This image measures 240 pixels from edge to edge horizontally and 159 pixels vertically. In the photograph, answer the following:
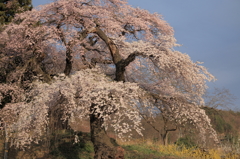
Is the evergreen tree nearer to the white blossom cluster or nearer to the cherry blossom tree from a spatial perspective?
the cherry blossom tree

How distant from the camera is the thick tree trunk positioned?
31.9ft

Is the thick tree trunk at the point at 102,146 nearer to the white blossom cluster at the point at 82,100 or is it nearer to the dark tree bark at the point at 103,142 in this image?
the dark tree bark at the point at 103,142

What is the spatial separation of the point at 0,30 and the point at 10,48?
2.30 m

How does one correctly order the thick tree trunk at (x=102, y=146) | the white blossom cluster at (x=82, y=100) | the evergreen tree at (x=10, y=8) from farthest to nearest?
the evergreen tree at (x=10, y=8), the thick tree trunk at (x=102, y=146), the white blossom cluster at (x=82, y=100)

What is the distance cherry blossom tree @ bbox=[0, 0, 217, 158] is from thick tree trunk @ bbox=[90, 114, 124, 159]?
0.04m

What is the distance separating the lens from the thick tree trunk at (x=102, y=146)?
9.73 meters

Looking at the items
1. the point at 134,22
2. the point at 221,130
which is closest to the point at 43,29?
the point at 134,22

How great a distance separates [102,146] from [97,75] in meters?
2.92

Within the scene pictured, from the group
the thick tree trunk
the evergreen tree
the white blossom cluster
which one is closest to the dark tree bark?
the thick tree trunk

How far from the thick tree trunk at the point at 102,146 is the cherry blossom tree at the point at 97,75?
4 cm

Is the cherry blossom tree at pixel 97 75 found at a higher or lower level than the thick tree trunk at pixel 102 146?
higher

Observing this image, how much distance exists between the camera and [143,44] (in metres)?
10.4

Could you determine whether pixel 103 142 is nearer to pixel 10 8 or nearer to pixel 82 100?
pixel 82 100

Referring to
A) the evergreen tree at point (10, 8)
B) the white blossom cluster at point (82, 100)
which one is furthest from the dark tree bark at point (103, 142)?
the evergreen tree at point (10, 8)
